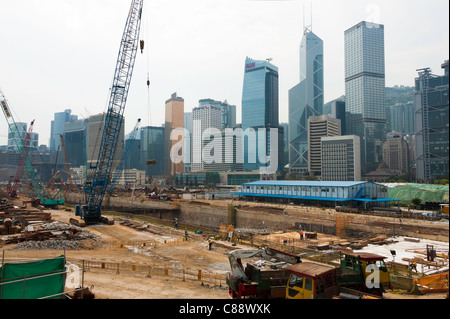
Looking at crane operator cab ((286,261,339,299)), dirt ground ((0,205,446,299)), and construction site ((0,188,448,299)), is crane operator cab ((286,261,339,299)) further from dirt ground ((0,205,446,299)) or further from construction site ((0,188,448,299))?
dirt ground ((0,205,446,299))

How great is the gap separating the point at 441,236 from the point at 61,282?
32.8 meters

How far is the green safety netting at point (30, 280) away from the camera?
11.6 meters

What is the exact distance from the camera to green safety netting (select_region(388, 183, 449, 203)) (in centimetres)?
6010

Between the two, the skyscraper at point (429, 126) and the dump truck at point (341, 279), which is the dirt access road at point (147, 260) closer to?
the dump truck at point (341, 279)

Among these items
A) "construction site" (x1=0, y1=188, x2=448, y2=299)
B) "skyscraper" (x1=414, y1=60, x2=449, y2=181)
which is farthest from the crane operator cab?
"skyscraper" (x1=414, y1=60, x2=449, y2=181)

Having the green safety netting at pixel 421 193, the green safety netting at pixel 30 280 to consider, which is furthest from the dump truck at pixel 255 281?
the green safety netting at pixel 421 193

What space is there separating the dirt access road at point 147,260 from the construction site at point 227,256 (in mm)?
85

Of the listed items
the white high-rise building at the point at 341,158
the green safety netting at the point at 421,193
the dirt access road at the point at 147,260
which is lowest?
the dirt access road at the point at 147,260

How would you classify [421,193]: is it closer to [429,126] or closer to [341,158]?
[429,126]

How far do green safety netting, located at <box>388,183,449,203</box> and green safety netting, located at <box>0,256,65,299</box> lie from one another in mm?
66301

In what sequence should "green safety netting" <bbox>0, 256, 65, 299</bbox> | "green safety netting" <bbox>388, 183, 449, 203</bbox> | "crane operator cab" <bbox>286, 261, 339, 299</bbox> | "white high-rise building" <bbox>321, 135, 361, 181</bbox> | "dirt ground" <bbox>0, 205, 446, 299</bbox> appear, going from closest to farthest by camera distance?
"crane operator cab" <bbox>286, 261, 339, 299</bbox>, "green safety netting" <bbox>0, 256, 65, 299</bbox>, "dirt ground" <bbox>0, 205, 446, 299</bbox>, "green safety netting" <bbox>388, 183, 449, 203</bbox>, "white high-rise building" <bbox>321, 135, 361, 181</bbox>
